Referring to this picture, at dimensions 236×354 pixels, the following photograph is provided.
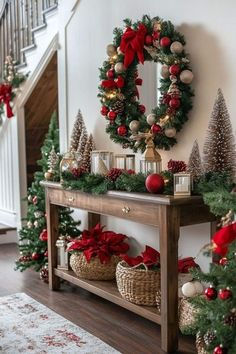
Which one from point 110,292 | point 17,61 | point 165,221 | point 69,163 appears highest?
point 17,61

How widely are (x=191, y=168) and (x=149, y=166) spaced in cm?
29

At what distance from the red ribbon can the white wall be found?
0.19 meters

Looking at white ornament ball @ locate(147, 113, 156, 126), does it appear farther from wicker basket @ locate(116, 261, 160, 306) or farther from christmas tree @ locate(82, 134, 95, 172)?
wicker basket @ locate(116, 261, 160, 306)

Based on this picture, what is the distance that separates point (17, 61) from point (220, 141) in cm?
330

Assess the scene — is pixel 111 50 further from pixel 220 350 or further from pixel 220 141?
pixel 220 350

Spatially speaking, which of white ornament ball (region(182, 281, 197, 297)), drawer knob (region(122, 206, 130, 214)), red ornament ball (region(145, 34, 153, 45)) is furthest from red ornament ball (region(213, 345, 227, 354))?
red ornament ball (region(145, 34, 153, 45))

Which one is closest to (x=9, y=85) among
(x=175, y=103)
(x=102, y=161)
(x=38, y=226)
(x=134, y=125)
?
(x=38, y=226)

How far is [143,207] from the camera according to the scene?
2.72 meters

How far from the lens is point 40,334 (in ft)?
9.43

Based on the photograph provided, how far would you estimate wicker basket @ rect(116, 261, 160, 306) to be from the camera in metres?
2.86

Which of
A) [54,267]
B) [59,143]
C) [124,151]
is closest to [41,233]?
[54,267]

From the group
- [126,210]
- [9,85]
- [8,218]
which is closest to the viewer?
[126,210]

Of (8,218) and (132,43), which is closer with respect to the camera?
(132,43)

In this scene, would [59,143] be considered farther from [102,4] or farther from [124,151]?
[102,4]
